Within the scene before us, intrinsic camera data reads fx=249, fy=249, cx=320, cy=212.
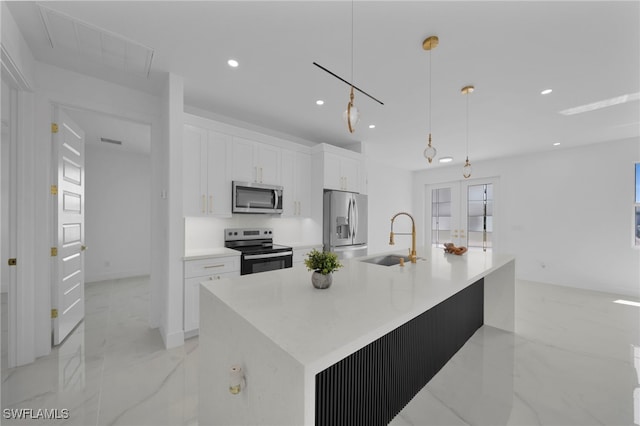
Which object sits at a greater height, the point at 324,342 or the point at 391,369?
the point at 324,342

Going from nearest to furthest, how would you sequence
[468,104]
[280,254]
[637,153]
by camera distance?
[468,104]
[280,254]
[637,153]

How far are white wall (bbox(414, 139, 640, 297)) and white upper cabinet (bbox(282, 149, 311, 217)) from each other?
4.51m

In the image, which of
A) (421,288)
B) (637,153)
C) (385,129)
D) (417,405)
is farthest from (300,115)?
(637,153)

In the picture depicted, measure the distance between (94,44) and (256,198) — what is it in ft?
6.65

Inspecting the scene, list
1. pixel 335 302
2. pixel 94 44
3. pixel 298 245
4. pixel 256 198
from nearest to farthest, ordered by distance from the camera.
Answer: pixel 335 302 < pixel 94 44 < pixel 256 198 < pixel 298 245

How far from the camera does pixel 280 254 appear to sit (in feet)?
10.6

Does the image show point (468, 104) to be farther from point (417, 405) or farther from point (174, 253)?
point (174, 253)

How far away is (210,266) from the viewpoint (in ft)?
8.90

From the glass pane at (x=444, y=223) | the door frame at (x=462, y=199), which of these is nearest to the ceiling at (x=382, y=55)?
the door frame at (x=462, y=199)

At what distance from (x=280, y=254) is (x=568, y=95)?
379cm

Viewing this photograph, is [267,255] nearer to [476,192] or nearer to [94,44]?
[94,44]

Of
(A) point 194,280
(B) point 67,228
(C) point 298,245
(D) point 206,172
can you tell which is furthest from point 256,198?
(B) point 67,228

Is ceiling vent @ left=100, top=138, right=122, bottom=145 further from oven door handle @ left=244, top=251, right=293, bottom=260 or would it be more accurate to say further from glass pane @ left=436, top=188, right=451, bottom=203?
glass pane @ left=436, top=188, right=451, bottom=203

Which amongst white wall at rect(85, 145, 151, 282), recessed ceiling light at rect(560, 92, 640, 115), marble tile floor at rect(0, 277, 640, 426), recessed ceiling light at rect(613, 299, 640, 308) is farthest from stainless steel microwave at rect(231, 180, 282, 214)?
recessed ceiling light at rect(613, 299, 640, 308)
